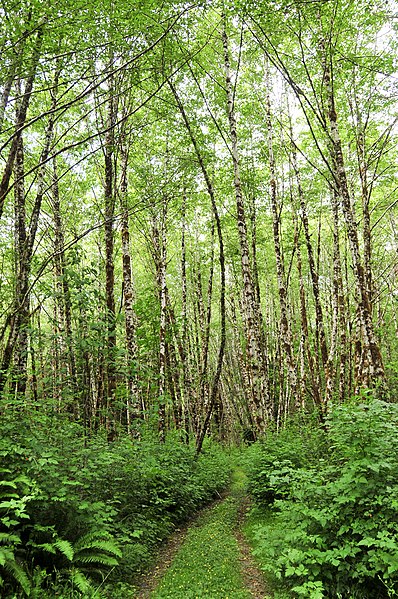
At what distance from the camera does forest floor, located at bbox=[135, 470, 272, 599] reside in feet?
16.3

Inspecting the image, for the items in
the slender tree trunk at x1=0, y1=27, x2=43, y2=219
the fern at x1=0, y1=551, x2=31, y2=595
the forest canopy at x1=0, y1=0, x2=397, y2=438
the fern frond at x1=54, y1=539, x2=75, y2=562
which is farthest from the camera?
the forest canopy at x1=0, y1=0, x2=397, y2=438

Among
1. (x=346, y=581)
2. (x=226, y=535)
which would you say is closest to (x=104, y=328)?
(x=226, y=535)

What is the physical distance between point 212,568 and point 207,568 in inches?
2.9

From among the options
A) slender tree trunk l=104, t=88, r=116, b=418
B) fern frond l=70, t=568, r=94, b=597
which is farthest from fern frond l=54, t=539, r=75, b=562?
slender tree trunk l=104, t=88, r=116, b=418

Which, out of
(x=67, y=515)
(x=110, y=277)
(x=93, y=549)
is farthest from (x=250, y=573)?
(x=110, y=277)

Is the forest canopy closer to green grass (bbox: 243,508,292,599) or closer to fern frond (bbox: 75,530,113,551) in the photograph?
fern frond (bbox: 75,530,113,551)

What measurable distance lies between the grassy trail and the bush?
708 millimetres

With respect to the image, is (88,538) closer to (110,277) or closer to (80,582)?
(80,582)

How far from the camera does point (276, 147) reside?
1794 centimetres

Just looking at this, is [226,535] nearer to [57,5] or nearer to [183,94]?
[57,5]

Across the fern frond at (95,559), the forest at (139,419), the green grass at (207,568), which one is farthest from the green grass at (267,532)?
the fern frond at (95,559)

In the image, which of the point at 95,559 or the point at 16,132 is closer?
the point at 16,132

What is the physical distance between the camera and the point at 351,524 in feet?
14.2

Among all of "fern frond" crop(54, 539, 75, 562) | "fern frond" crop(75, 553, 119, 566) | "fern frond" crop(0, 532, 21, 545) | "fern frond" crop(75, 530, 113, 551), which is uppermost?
"fern frond" crop(0, 532, 21, 545)
